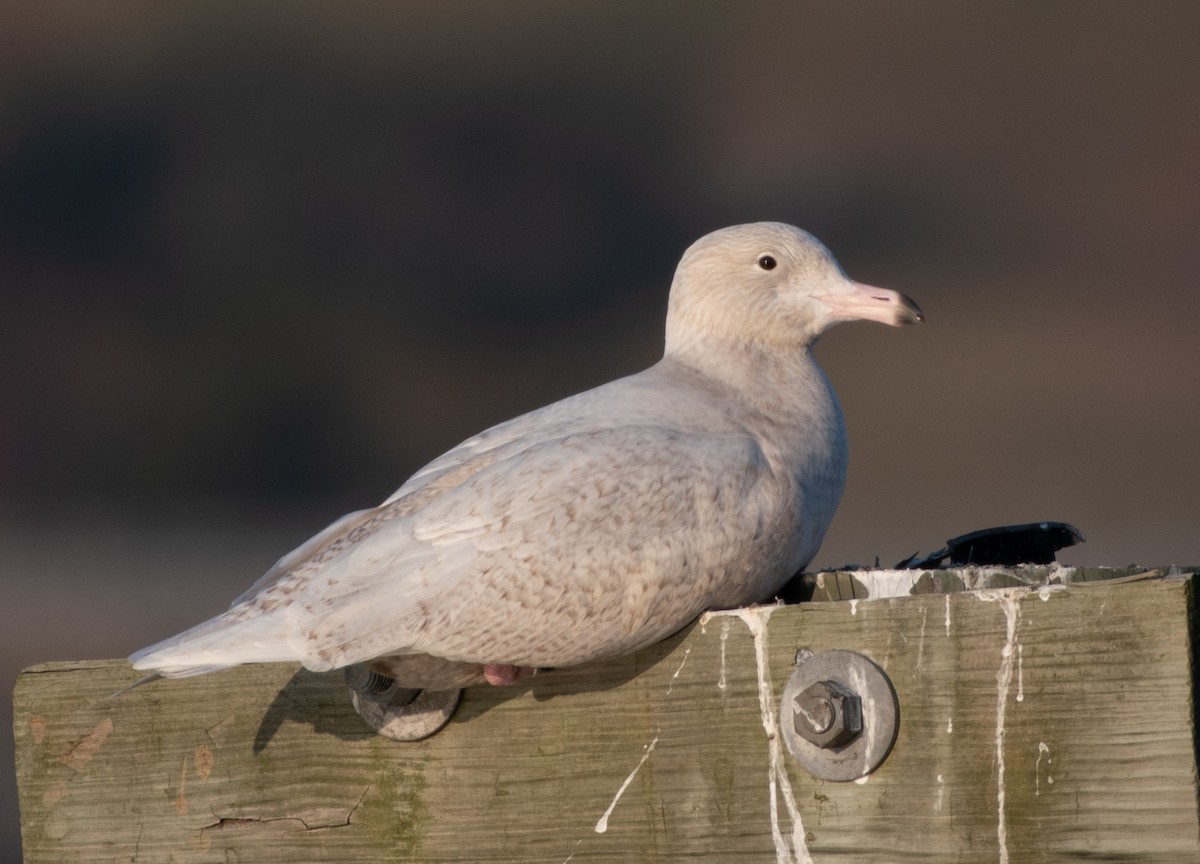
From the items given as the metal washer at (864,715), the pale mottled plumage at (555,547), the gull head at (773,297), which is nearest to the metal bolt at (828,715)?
the metal washer at (864,715)

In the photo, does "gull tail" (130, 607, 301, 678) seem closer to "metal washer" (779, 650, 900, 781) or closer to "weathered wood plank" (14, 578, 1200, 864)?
"weathered wood plank" (14, 578, 1200, 864)

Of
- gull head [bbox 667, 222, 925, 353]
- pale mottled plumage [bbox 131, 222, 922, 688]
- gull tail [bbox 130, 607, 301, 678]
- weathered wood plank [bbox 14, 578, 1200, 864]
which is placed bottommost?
weathered wood plank [bbox 14, 578, 1200, 864]

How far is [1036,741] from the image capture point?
2316 mm

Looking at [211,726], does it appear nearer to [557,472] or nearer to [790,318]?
[557,472]

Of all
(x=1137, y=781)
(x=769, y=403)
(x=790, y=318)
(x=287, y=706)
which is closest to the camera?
(x=1137, y=781)

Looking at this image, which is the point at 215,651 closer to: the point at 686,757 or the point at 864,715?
the point at 686,757

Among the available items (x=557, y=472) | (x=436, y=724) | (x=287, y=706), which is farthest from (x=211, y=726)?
(x=557, y=472)

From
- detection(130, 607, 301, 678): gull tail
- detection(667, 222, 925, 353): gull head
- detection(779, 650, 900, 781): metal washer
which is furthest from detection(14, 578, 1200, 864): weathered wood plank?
detection(667, 222, 925, 353): gull head

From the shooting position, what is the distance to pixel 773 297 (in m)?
3.42

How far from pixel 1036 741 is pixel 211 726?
1.48 metres

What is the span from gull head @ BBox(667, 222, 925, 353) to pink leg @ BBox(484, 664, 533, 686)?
2.90 feet

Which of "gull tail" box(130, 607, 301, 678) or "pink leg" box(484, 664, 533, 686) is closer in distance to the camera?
"gull tail" box(130, 607, 301, 678)

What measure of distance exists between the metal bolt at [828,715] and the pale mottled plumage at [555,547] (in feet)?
1.05

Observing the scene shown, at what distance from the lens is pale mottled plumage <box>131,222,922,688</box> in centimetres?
269
